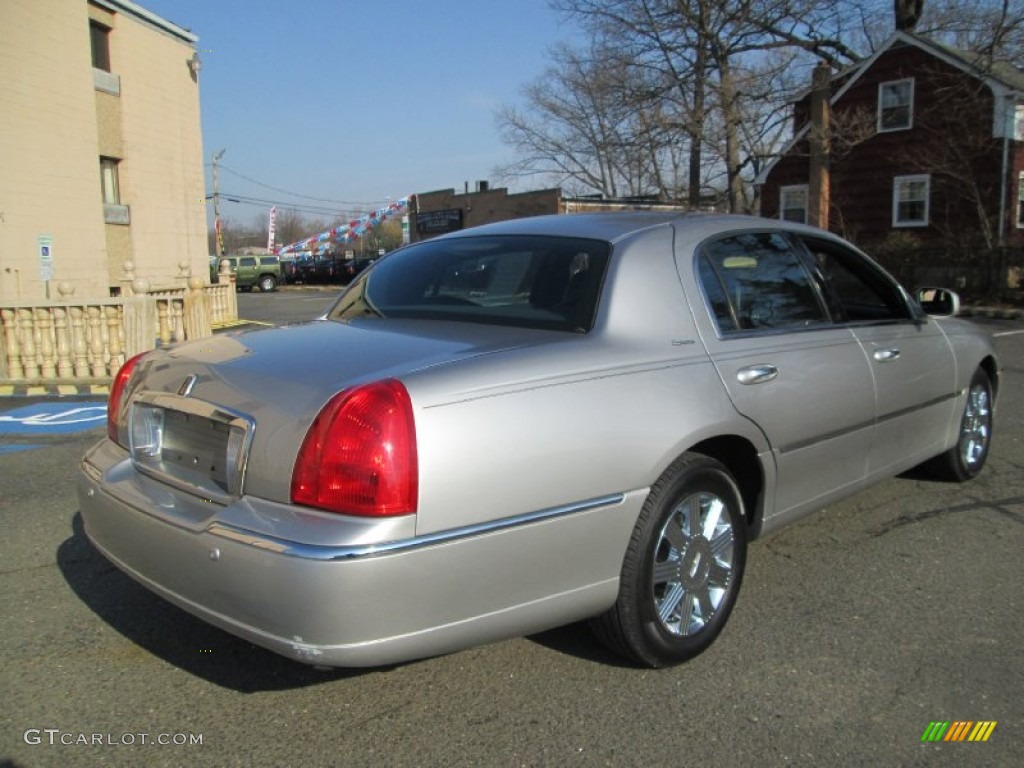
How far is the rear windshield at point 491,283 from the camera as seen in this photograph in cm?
307

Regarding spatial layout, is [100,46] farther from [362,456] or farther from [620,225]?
[362,456]

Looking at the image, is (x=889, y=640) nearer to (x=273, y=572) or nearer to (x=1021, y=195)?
(x=273, y=572)

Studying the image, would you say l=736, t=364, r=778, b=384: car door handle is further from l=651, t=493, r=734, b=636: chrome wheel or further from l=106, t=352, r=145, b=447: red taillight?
l=106, t=352, r=145, b=447: red taillight

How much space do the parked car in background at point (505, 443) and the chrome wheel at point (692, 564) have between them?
1 cm

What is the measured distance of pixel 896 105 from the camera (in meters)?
25.4

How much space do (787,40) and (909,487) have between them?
943 inches

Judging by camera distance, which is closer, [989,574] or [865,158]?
[989,574]

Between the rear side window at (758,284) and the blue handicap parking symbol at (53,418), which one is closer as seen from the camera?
the rear side window at (758,284)

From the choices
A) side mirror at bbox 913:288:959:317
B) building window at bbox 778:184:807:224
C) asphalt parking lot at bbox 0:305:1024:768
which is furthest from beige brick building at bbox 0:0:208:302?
building window at bbox 778:184:807:224

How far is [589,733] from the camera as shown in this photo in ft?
8.43

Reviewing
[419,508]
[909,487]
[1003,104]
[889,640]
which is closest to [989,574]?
[889,640]

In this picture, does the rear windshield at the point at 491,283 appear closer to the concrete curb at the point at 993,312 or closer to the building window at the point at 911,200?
the concrete curb at the point at 993,312

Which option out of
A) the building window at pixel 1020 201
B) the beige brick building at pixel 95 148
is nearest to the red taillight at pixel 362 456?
the beige brick building at pixel 95 148

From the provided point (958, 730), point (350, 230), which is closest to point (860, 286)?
point (958, 730)
